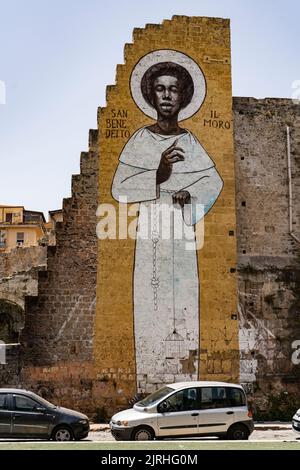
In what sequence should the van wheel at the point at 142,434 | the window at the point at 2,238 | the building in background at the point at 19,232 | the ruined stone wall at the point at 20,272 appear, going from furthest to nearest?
the window at the point at 2,238 → the building in background at the point at 19,232 → the ruined stone wall at the point at 20,272 → the van wheel at the point at 142,434

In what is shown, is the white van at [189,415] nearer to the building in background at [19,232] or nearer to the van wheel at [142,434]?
the van wheel at [142,434]

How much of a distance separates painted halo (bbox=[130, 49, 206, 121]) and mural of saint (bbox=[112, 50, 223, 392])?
0.11 ft

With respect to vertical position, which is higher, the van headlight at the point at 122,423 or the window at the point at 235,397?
the window at the point at 235,397

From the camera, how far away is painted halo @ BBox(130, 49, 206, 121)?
23.0 m

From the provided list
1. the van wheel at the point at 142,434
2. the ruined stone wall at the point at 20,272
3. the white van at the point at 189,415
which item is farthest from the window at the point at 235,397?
the ruined stone wall at the point at 20,272

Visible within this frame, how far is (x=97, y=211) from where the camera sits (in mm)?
22062

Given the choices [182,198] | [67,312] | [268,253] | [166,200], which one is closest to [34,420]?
[67,312]

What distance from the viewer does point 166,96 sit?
23.2m

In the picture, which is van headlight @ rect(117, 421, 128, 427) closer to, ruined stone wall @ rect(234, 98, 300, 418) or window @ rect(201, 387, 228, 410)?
window @ rect(201, 387, 228, 410)

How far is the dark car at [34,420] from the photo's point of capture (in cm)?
1565

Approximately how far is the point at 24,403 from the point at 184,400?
3671 mm

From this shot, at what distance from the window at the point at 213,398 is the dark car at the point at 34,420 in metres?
2.81
